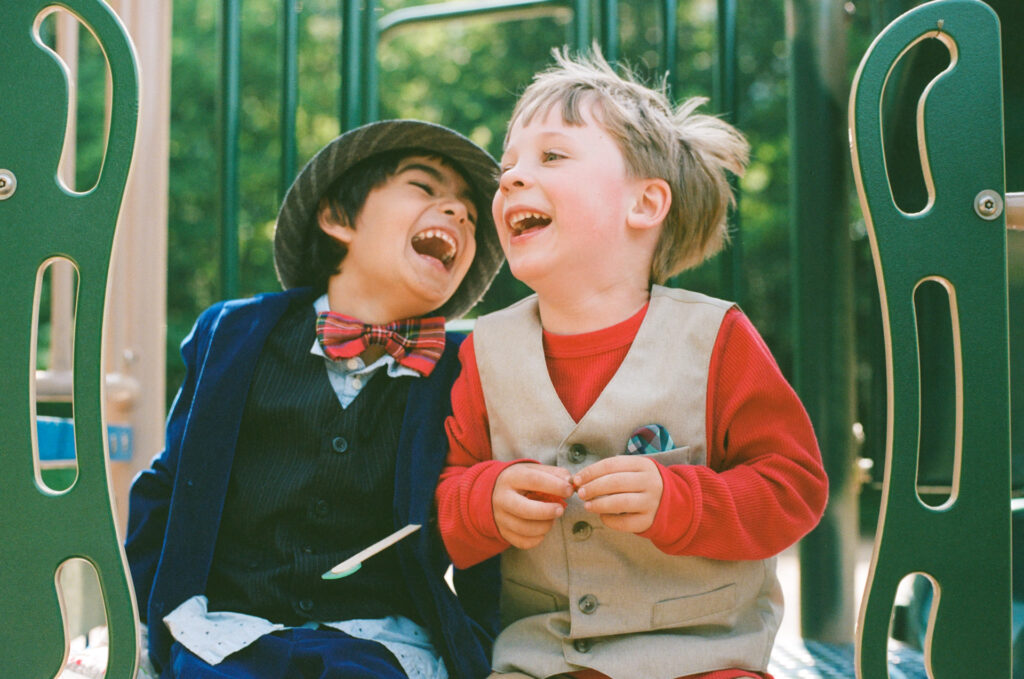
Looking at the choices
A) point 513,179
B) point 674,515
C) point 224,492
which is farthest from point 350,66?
point 674,515

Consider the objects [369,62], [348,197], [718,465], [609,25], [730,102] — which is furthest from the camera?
[369,62]

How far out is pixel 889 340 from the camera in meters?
0.98

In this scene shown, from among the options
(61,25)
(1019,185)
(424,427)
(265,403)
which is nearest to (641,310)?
(424,427)

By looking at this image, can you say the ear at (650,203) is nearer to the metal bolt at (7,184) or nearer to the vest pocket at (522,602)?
the vest pocket at (522,602)

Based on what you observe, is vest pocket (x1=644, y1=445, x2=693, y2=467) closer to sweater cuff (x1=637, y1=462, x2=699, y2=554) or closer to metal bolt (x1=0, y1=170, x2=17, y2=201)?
sweater cuff (x1=637, y1=462, x2=699, y2=554)

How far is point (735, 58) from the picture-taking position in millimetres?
1958

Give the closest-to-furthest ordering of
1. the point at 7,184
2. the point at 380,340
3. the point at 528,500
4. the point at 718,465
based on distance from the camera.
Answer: the point at 7,184
the point at 528,500
the point at 718,465
the point at 380,340

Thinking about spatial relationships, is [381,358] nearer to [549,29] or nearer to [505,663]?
[505,663]

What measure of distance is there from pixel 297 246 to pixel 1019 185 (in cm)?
126

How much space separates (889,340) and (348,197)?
1004 mm

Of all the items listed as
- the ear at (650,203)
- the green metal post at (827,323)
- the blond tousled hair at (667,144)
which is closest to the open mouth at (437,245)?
the blond tousled hair at (667,144)

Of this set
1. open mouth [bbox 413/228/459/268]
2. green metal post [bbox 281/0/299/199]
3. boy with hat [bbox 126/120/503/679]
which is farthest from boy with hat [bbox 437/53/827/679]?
green metal post [bbox 281/0/299/199]

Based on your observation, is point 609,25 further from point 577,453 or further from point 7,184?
point 7,184

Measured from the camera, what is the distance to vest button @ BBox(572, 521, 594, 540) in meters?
1.26
